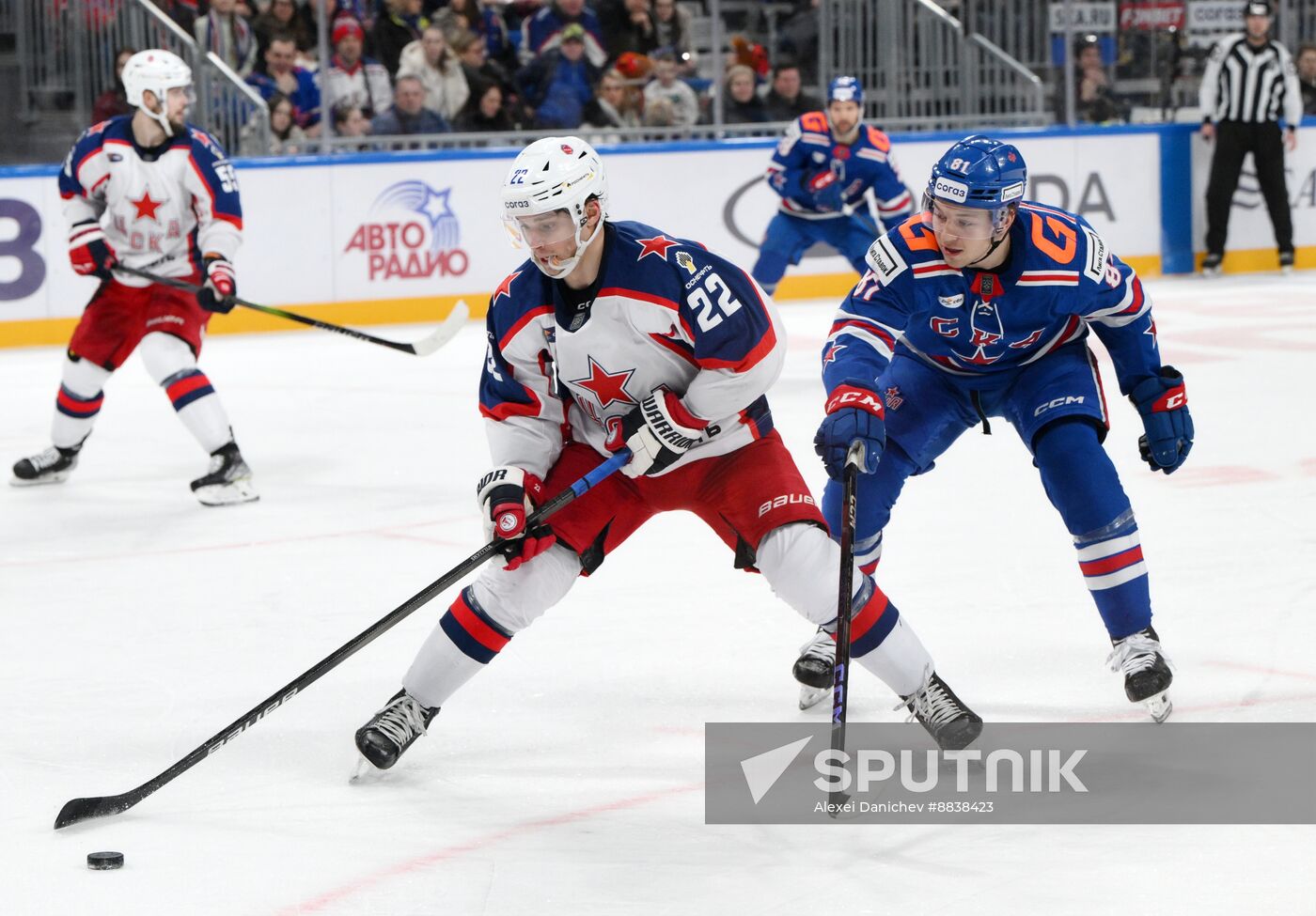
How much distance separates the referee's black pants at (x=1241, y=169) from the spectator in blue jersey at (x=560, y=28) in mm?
3797

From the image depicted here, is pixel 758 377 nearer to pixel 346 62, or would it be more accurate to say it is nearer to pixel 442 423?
pixel 442 423

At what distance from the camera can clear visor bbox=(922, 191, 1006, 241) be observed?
298cm

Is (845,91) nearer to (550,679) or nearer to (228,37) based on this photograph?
(228,37)

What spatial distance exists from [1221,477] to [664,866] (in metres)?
3.30

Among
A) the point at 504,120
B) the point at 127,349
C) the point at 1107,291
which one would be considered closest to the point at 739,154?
the point at 504,120

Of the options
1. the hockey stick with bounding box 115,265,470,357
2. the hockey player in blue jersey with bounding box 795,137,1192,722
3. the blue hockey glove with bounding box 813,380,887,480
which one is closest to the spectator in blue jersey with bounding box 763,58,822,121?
the hockey stick with bounding box 115,265,470,357

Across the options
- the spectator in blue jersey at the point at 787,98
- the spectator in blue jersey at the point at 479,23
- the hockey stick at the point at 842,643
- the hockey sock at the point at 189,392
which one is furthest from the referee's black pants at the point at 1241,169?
the hockey stick at the point at 842,643

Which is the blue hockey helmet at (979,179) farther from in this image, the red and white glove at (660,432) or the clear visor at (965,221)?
the red and white glove at (660,432)

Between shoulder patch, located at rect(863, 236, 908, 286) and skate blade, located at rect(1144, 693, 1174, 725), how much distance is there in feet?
2.91

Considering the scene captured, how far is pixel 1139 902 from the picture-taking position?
2.38 meters

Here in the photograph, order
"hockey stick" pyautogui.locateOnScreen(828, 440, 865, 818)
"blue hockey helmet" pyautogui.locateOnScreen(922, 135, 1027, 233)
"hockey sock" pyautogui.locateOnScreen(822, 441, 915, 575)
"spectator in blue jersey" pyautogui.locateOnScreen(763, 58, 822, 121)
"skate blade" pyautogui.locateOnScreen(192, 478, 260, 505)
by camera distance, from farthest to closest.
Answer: "spectator in blue jersey" pyautogui.locateOnScreen(763, 58, 822, 121)
"skate blade" pyautogui.locateOnScreen(192, 478, 260, 505)
"hockey sock" pyautogui.locateOnScreen(822, 441, 915, 575)
"blue hockey helmet" pyautogui.locateOnScreen(922, 135, 1027, 233)
"hockey stick" pyautogui.locateOnScreen(828, 440, 865, 818)

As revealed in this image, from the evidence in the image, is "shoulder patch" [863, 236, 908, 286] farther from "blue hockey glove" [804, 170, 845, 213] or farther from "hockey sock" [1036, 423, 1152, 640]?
"blue hockey glove" [804, 170, 845, 213]

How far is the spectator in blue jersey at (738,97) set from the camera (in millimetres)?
10375

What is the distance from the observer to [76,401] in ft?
18.7
